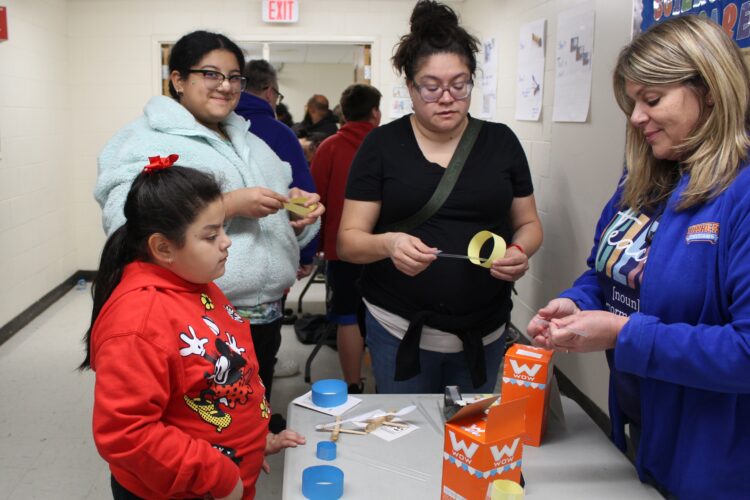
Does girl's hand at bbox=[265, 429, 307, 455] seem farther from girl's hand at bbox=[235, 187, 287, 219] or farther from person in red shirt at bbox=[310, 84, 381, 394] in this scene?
person in red shirt at bbox=[310, 84, 381, 394]

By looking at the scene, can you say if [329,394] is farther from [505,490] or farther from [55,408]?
[55,408]

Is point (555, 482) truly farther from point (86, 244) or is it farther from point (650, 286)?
A: point (86, 244)

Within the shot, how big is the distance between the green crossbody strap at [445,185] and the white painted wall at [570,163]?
115 cm

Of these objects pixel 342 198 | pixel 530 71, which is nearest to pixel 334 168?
pixel 342 198

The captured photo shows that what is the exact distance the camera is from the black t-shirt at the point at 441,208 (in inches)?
71.3

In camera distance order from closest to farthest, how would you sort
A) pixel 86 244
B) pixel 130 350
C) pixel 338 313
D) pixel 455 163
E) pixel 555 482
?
pixel 130 350 → pixel 555 482 → pixel 455 163 → pixel 338 313 → pixel 86 244

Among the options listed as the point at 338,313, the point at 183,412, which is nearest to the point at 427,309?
the point at 183,412

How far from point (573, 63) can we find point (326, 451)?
99.5 inches

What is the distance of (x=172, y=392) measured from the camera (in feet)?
4.19

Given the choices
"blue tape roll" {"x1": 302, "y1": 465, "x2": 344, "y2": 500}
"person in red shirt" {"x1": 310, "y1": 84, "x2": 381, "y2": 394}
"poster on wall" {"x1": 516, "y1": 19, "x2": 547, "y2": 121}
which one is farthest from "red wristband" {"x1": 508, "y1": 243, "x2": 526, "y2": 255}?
"poster on wall" {"x1": 516, "y1": 19, "x2": 547, "y2": 121}

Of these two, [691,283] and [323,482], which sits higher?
[691,283]

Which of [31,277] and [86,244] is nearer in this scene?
[31,277]

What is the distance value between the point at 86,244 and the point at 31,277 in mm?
1172

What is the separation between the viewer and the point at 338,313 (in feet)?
11.4
